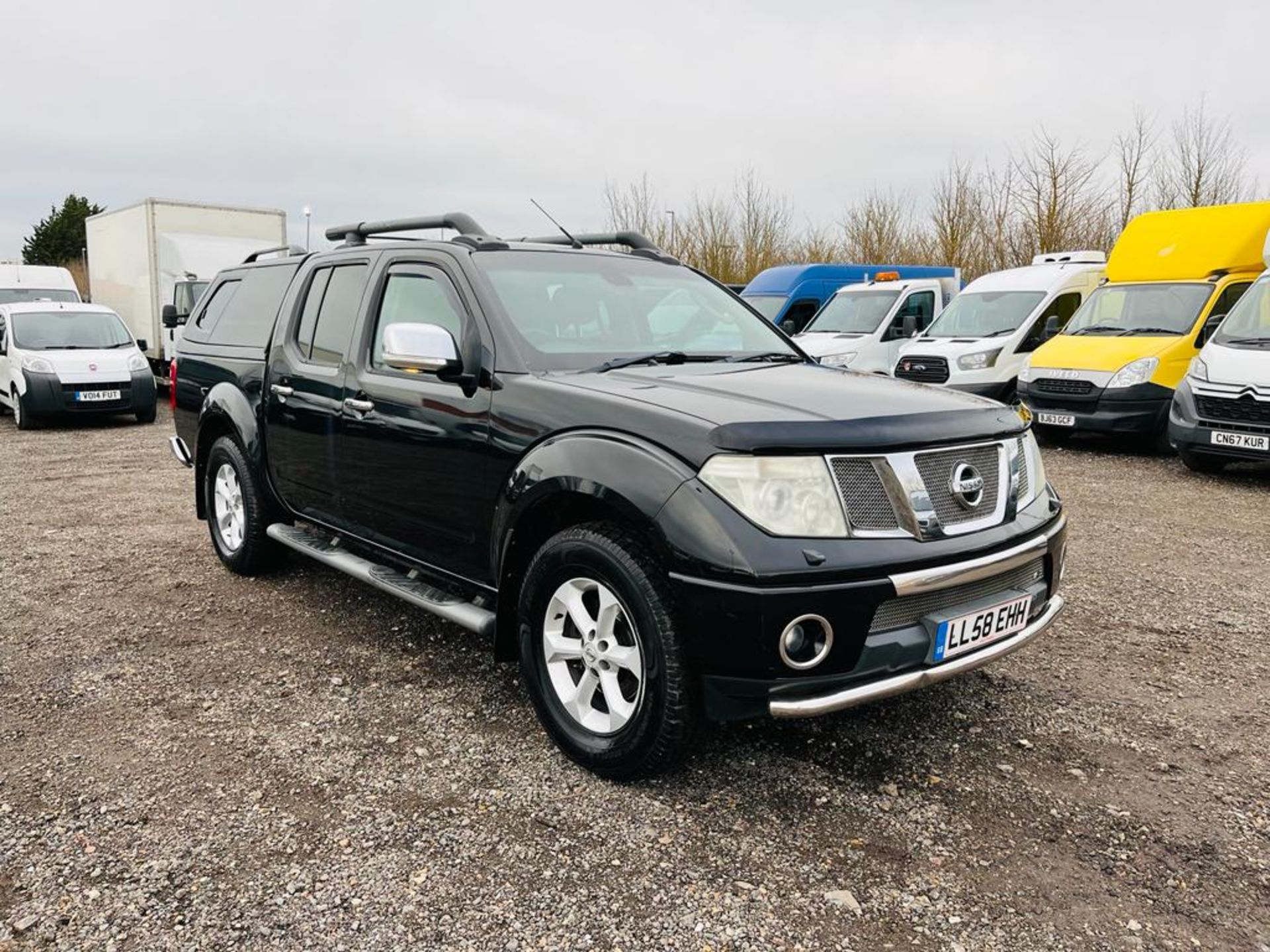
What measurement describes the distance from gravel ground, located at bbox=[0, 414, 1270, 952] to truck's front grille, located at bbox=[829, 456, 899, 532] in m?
0.93

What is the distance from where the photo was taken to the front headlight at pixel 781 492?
Answer: 109 inches

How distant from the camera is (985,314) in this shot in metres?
13.2

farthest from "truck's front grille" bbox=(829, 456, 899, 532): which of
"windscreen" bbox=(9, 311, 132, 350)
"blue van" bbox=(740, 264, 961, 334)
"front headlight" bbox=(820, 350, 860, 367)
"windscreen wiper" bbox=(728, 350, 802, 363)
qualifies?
"blue van" bbox=(740, 264, 961, 334)

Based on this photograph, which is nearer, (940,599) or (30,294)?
(940,599)

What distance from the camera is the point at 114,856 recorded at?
9.10 ft

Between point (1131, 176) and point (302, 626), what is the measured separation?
25.0 meters

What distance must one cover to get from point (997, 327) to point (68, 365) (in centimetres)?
1232

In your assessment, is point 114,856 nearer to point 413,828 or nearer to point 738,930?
point 413,828

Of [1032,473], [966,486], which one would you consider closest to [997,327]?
[1032,473]

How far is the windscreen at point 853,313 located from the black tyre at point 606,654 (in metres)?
12.1

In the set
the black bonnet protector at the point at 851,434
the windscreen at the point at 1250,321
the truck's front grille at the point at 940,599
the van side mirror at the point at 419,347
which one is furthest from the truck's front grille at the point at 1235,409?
the van side mirror at the point at 419,347

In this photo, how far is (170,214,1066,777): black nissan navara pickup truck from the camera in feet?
9.09

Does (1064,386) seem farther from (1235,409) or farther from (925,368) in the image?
(1235,409)

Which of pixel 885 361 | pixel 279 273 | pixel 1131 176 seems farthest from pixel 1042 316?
pixel 1131 176
